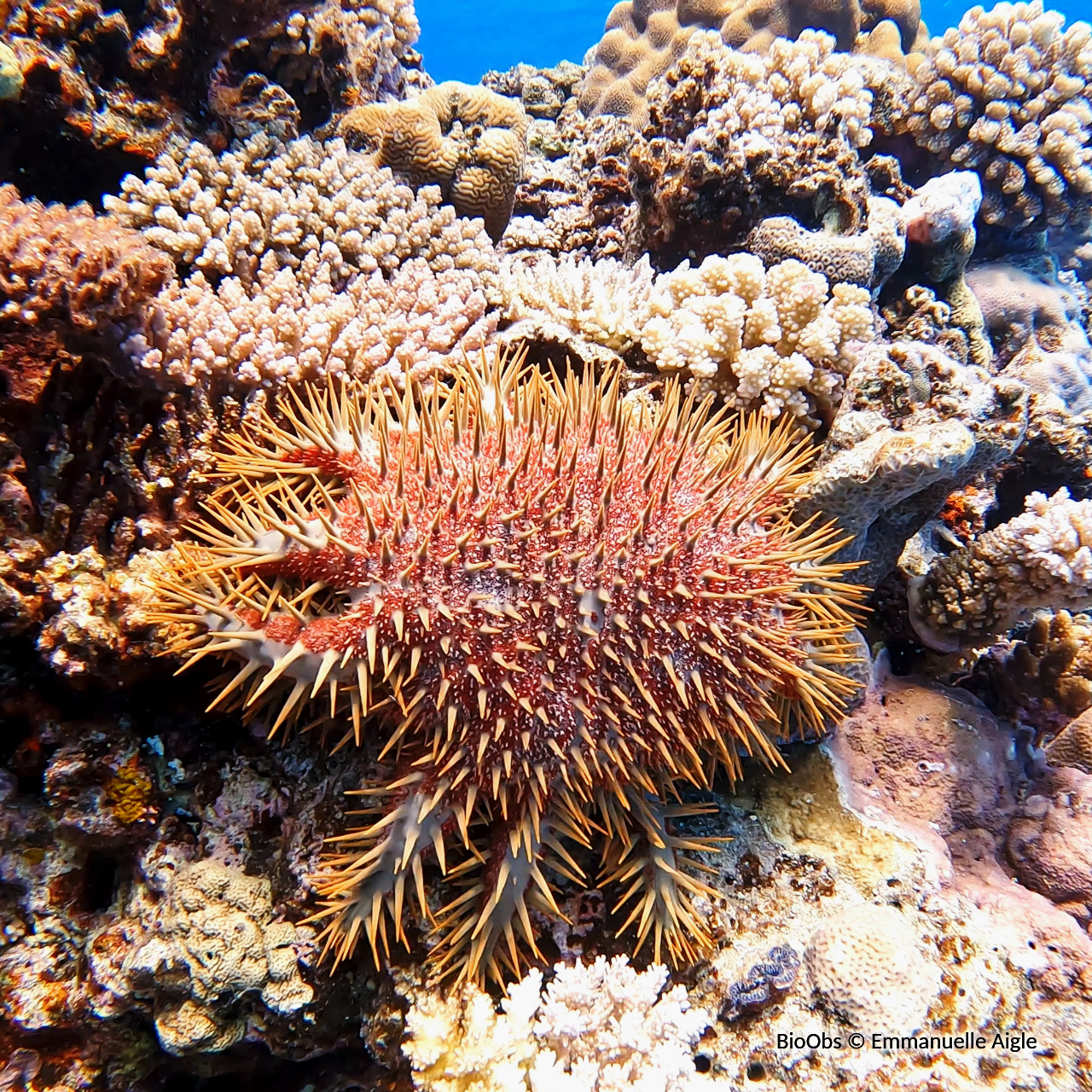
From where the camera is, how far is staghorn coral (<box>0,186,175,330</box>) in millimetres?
2139

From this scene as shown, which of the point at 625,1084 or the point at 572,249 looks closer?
the point at 625,1084

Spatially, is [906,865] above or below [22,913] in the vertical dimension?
above

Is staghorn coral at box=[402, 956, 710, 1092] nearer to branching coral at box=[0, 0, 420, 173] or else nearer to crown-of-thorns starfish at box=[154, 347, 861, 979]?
crown-of-thorns starfish at box=[154, 347, 861, 979]

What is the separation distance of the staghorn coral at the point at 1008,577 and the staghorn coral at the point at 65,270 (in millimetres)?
3571

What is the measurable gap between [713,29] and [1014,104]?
10.5ft

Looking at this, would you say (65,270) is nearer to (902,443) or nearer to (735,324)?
(735,324)

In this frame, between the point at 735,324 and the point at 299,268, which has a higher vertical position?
the point at 735,324

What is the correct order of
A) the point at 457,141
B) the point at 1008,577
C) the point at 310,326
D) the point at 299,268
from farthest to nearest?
the point at 457,141
the point at 299,268
the point at 1008,577
the point at 310,326

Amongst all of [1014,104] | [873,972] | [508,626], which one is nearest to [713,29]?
[1014,104]

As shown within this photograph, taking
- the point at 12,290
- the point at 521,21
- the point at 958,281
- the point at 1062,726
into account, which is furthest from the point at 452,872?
the point at 521,21

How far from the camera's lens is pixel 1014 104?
5.12 meters

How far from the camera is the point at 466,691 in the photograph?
2.11 meters

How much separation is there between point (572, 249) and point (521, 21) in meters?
36.0

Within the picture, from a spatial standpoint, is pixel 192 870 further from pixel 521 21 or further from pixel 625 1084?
pixel 521 21
